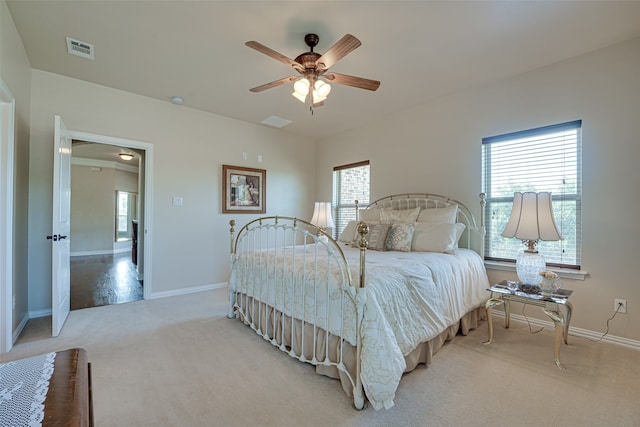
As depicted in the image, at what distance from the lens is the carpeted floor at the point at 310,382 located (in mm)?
1583

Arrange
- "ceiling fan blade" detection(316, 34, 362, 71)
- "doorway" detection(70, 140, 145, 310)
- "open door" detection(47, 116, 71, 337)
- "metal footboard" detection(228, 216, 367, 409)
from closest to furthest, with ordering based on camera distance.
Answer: "metal footboard" detection(228, 216, 367, 409), "ceiling fan blade" detection(316, 34, 362, 71), "open door" detection(47, 116, 71, 337), "doorway" detection(70, 140, 145, 310)

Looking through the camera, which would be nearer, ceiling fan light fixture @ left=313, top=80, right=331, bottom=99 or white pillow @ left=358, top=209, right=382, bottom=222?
ceiling fan light fixture @ left=313, top=80, right=331, bottom=99

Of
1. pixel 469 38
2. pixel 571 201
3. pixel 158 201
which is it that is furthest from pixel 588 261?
pixel 158 201

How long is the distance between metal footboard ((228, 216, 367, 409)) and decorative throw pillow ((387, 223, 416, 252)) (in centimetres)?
101

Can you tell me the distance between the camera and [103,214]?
314 inches

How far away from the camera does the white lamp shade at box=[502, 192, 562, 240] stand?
7.60 ft

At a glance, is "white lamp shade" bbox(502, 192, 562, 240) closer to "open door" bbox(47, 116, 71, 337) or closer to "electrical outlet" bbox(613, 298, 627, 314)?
"electrical outlet" bbox(613, 298, 627, 314)

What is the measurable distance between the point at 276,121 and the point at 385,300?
3687 millimetres

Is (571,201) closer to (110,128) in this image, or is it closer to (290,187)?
(290,187)

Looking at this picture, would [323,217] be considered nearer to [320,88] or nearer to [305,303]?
[320,88]

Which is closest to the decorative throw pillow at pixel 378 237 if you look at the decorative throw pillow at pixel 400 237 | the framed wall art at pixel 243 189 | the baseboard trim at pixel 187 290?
the decorative throw pillow at pixel 400 237

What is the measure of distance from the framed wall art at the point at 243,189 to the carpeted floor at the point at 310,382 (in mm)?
2189

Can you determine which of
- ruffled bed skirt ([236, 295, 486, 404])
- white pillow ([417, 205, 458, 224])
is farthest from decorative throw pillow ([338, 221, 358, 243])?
ruffled bed skirt ([236, 295, 486, 404])

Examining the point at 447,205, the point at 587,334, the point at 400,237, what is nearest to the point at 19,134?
the point at 400,237
